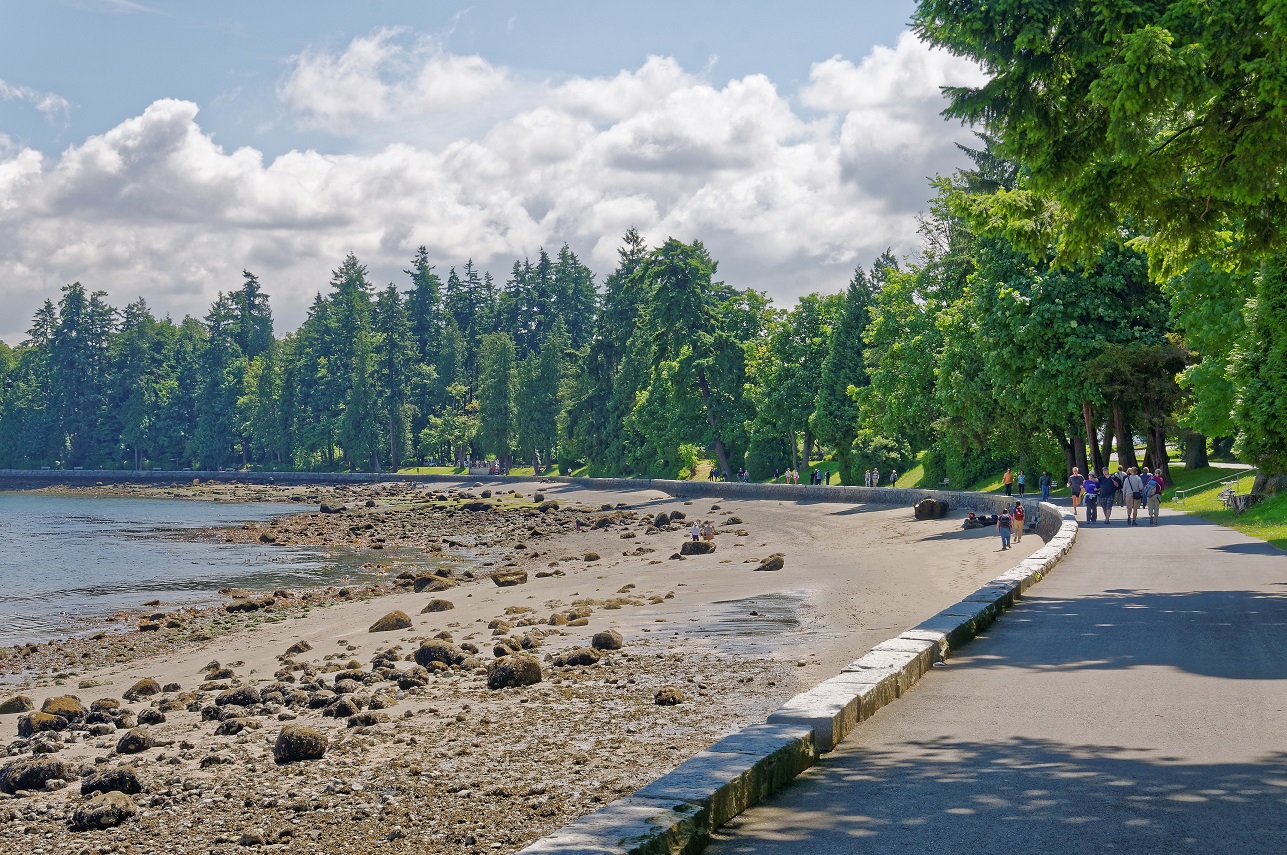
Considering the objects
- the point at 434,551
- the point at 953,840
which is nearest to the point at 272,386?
the point at 434,551

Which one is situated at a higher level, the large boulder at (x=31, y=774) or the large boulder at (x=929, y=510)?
the large boulder at (x=929, y=510)

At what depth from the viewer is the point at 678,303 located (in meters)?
80.5

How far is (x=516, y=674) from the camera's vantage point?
45.2 feet

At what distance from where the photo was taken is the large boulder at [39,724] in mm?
14914

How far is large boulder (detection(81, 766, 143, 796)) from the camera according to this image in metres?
10.6

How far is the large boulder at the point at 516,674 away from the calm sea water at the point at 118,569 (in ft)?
59.6

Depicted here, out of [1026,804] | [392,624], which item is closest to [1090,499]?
[392,624]

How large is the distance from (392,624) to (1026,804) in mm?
18197

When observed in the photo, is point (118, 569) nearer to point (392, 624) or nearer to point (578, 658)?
point (392, 624)

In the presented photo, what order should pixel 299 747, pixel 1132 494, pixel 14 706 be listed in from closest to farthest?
pixel 299 747 < pixel 14 706 < pixel 1132 494

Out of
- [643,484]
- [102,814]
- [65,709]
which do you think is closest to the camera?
[102,814]

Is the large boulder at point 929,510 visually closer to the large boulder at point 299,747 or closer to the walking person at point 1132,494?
the walking person at point 1132,494

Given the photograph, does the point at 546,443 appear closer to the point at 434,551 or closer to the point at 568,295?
the point at 568,295

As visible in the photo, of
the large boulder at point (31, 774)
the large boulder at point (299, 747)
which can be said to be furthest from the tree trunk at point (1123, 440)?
the large boulder at point (31, 774)
